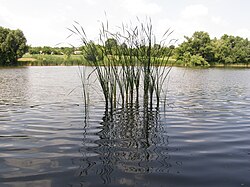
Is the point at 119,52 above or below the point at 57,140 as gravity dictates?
above

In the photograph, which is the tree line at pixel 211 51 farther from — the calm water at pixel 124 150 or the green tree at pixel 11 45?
the calm water at pixel 124 150

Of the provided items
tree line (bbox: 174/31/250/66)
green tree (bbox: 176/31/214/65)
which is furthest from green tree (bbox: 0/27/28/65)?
green tree (bbox: 176/31/214/65)

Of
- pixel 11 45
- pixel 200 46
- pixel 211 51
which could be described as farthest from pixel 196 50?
pixel 11 45

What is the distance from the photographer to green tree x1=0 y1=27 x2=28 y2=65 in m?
57.2

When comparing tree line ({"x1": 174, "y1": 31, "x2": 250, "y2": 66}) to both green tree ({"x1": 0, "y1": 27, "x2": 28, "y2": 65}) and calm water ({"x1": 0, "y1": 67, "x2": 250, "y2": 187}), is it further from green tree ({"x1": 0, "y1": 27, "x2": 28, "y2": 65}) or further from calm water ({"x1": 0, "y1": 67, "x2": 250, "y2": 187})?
calm water ({"x1": 0, "y1": 67, "x2": 250, "y2": 187})

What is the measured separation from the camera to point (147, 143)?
A: 4.87 m

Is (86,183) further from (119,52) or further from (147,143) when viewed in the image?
(119,52)

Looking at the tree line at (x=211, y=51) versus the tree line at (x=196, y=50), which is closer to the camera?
the tree line at (x=196, y=50)

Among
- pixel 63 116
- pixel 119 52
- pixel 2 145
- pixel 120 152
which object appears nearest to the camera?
pixel 120 152

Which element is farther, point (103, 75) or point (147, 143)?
point (103, 75)

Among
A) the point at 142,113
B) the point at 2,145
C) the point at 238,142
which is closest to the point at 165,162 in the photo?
the point at 238,142

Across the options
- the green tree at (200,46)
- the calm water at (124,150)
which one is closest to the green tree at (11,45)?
the green tree at (200,46)

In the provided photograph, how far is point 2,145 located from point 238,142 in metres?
4.13

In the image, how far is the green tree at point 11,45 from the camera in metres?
57.2
